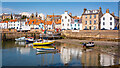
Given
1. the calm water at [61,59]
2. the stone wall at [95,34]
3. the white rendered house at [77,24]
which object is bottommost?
the calm water at [61,59]

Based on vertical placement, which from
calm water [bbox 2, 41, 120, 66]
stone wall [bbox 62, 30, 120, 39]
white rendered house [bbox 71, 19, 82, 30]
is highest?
white rendered house [bbox 71, 19, 82, 30]

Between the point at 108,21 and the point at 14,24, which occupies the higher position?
the point at 14,24

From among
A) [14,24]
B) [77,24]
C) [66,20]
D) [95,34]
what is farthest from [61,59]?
[14,24]

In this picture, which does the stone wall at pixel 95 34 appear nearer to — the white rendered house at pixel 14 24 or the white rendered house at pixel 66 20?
the white rendered house at pixel 66 20

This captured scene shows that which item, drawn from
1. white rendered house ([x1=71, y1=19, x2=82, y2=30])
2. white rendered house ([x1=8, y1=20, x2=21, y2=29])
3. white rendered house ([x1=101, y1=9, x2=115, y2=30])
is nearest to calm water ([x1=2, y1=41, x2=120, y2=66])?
white rendered house ([x1=101, y1=9, x2=115, y2=30])

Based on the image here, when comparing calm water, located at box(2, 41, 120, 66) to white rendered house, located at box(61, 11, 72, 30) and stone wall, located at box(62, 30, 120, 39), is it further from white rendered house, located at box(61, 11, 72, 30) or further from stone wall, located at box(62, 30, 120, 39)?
white rendered house, located at box(61, 11, 72, 30)

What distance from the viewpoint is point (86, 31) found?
56812 millimetres

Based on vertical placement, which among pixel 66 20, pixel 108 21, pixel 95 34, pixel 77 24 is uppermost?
pixel 66 20

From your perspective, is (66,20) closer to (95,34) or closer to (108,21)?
(108,21)

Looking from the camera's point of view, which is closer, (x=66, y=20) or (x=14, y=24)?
(x=66, y=20)

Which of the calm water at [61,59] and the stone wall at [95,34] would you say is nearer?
the calm water at [61,59]

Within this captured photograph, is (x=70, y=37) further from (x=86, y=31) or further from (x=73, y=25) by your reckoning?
(x=73, y=25)

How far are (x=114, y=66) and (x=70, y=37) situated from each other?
127 ft

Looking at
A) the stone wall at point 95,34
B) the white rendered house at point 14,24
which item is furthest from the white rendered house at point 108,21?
the white rendered house at point 14,24
